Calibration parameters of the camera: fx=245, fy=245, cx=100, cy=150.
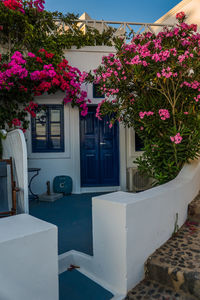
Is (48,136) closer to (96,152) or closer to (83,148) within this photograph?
(83,148)

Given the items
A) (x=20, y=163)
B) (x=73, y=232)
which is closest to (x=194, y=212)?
(x=73, y=232)

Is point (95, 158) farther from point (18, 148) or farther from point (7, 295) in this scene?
point (7, 295)

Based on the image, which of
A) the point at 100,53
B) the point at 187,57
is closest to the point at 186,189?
the point at 187,57

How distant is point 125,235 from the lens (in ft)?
6.43

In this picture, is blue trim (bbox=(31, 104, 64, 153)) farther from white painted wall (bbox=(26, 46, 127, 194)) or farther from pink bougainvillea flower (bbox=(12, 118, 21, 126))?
pink bougainvillea flower (bbox=(12, 118, 21, 126))

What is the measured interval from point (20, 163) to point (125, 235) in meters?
1.34

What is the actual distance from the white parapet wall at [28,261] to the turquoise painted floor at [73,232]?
509 mm

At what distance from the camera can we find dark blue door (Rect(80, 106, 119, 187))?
19.6 ft

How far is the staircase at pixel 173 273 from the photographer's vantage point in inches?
74.5

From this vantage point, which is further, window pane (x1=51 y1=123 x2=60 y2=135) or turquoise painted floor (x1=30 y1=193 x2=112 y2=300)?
window pane (x1=51 y1=123 x2=60 y2=135)

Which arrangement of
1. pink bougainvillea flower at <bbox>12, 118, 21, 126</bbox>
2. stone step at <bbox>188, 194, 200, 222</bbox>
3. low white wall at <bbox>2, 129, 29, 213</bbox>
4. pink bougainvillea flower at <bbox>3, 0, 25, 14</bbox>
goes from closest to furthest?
low white wall at <bbox>2, 129, 29, 213</bbox>, stone step at <bbox>188, 194, 200, 222</bbox>, pink bougainvillea flower at <bbox>3, 0, 25, 14</bbox>, pink bougainvillea flower at <bbox>12, 118, 21, 126</bbox>

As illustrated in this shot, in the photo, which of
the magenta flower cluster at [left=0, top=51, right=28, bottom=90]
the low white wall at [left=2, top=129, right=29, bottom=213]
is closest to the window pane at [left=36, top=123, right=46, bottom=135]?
the magenta flower cluster at [left=0, top=51, right=28, bottom=90]

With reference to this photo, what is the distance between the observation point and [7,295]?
1.35 meters

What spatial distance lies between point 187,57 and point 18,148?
214 cm
